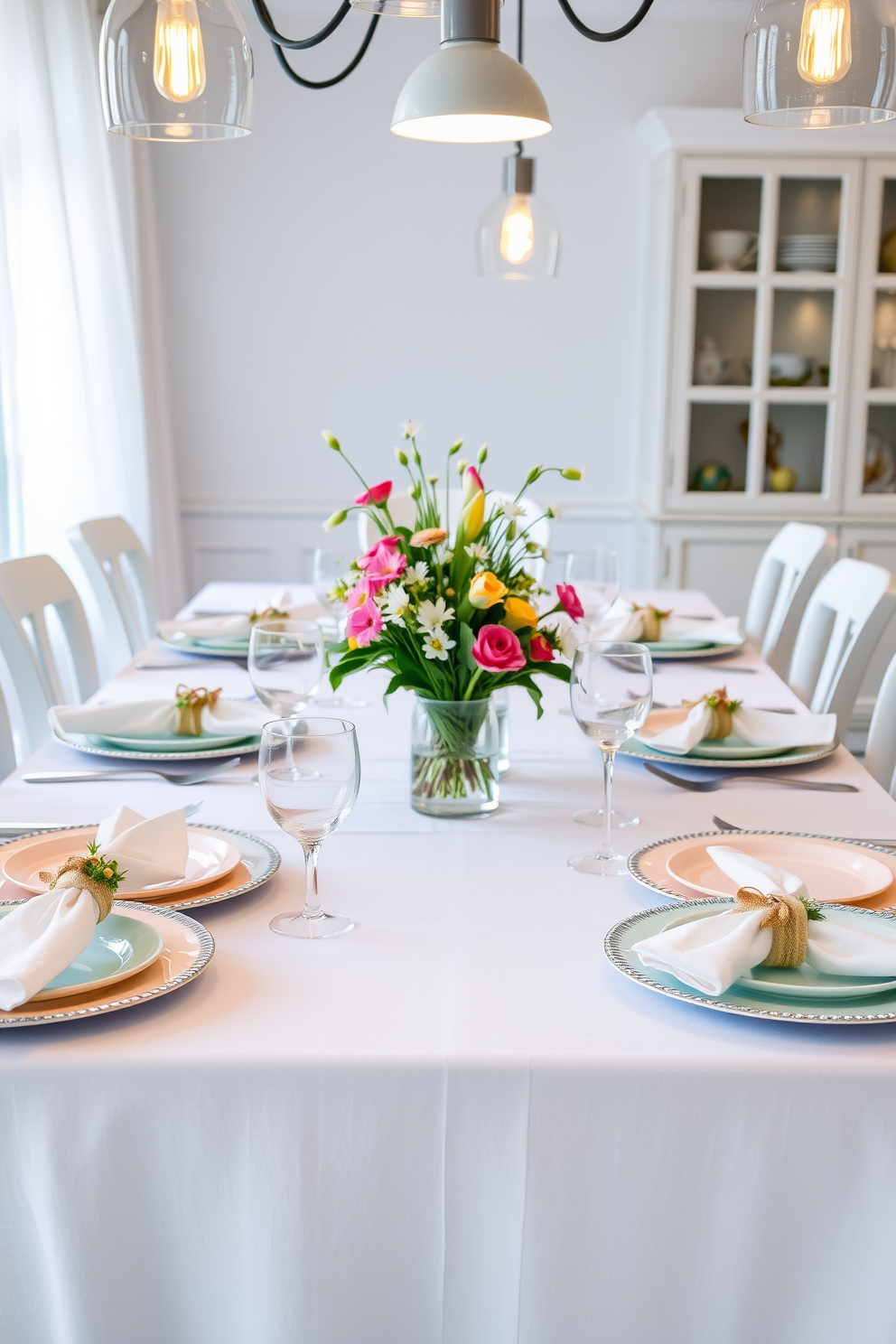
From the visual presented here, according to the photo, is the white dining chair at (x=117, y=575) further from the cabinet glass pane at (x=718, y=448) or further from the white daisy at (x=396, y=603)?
the cabinet glass pane at (x=718, y=448)

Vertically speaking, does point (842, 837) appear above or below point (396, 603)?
below

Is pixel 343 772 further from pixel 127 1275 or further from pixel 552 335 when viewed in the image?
pixel 552 335

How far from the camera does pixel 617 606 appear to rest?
7.86ft

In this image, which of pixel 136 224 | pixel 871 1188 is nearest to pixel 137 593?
pixel 136 224

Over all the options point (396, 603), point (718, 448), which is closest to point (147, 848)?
point (396, 603)

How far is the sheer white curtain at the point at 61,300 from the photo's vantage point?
2967 mm

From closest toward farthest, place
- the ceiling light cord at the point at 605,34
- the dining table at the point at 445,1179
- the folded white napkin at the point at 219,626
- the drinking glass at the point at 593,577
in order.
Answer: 1. the dining table at the point at 445,1179
2. the ceiling light cord at the point at 605,34
3. the drinking glass at the point at 593,577
4. the folded white napkin at the point at 219,626

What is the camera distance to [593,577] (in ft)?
6.26

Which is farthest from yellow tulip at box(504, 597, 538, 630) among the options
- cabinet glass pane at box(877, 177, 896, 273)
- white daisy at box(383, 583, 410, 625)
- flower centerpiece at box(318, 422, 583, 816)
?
cabinet glass pane at box(877, 177, 896, 273)

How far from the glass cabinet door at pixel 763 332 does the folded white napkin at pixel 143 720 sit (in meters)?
2.50

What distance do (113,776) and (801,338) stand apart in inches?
118

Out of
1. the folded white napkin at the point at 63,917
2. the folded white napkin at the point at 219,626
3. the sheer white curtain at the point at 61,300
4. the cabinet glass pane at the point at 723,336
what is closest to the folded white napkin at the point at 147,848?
the folded white napkin at the point at 63,917

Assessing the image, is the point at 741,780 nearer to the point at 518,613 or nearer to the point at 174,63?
the point at 518,613

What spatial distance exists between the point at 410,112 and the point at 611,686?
24.9 inches
